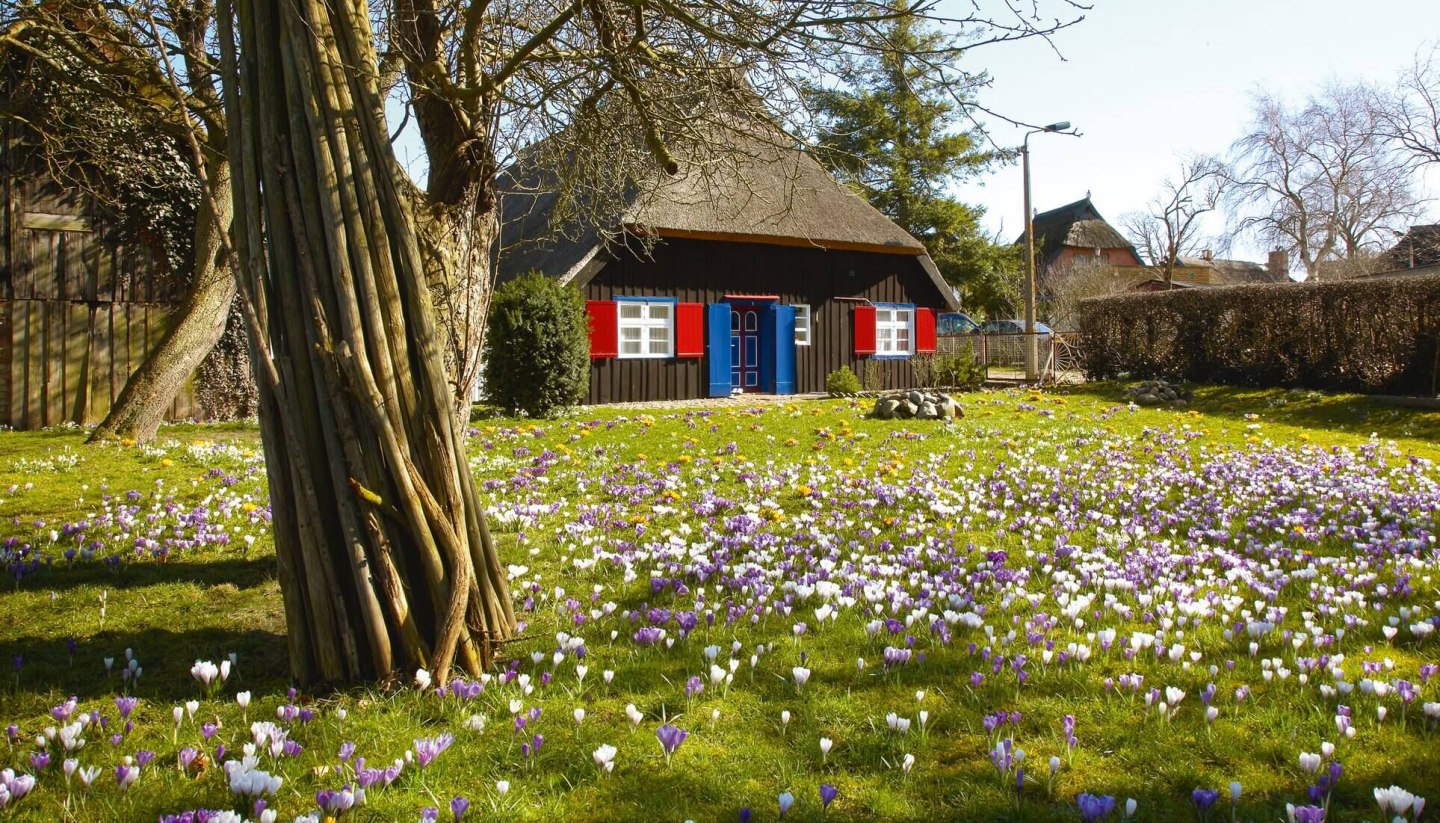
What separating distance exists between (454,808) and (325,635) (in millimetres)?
1324

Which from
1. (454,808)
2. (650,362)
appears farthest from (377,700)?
(650,362)

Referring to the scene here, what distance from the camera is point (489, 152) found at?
452 centimetres

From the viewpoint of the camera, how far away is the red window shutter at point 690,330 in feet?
62.5

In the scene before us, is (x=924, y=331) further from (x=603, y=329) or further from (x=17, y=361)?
(x=17, y=361)

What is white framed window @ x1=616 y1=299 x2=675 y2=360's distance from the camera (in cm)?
1848

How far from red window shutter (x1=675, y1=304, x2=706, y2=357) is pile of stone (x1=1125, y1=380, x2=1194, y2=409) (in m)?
8.91

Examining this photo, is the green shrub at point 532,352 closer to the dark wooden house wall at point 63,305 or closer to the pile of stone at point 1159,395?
the dark wooden house wall at point 63,305

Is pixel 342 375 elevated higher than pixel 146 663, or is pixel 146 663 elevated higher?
pixel 342 375

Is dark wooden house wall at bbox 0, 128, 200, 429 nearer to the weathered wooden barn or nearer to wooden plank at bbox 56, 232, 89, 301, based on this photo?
wooden plank at bbox 56, 232, 89, 301

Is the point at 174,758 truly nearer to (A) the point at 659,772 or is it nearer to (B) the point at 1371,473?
(A) the point at 659,772

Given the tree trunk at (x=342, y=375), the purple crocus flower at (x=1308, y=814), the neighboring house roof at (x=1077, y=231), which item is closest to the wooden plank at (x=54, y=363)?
the tree trunk at (x=342, y=375)

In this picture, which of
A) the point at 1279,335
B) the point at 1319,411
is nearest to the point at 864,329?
the point at 1279,335

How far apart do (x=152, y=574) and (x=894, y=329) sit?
66.1 ft

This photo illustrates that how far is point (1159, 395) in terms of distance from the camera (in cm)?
1620
